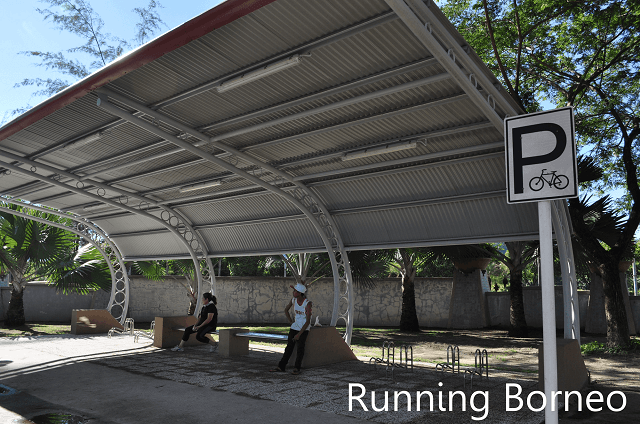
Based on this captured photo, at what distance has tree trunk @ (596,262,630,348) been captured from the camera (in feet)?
49.8

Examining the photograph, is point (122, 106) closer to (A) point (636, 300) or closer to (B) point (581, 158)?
(B) point (581, 158)

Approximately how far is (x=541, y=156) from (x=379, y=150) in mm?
7649

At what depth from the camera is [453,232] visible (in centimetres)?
1316

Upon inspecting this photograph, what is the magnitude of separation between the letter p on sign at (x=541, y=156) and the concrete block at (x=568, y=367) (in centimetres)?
590

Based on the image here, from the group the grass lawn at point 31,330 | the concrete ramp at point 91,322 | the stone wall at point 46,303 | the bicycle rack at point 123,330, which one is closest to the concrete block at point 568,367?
the bicycle rack at point 123,330

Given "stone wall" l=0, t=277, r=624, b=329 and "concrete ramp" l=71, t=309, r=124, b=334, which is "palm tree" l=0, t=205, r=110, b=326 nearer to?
"concrete ramp" l=71, t=309, r=124, b=334

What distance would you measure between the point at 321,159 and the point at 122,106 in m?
4.87

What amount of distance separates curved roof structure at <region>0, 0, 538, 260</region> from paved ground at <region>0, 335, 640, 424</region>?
4.44m

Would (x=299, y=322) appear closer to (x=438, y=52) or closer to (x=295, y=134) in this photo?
(x=295, y=134)

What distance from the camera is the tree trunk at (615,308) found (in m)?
15.2

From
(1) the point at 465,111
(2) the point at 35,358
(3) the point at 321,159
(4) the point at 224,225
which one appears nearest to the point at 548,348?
(1) the point at 465,111

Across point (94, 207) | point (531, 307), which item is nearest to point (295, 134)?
point (94, 207)

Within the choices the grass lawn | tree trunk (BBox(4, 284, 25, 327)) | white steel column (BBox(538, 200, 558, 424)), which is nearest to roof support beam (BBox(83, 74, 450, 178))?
white steel column (BBox(538, 200, 558, 424))

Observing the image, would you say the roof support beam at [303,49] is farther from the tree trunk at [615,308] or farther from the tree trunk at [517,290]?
the tree trunk at [517,290]
